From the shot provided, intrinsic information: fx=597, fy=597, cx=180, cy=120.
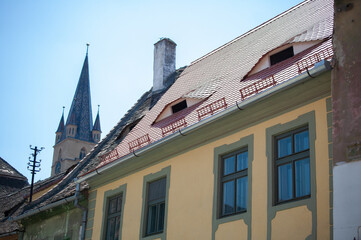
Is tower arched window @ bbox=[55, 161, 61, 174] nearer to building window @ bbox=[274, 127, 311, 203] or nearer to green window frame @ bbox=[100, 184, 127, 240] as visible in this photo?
green window frame @ bbox=[100, 184, 127, 240]

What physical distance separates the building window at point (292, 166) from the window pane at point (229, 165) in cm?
134

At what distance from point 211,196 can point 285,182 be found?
83.9 inches

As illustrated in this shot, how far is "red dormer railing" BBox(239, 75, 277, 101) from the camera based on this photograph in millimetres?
12281

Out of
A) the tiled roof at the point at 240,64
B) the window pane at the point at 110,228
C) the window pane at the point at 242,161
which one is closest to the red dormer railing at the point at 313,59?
the tiled roof at the point at 240,64

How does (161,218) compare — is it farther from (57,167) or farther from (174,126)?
(57,167)

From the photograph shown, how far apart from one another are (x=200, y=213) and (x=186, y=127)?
1975mm

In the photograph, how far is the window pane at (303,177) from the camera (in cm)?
1084

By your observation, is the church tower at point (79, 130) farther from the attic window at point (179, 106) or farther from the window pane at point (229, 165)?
the window pane at point (229, 165)

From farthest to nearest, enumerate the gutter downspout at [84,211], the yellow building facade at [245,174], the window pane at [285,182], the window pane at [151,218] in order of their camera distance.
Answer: the gutter downspout at [84,211]
the window pane at [151,218]
the window pane at [285,182]
the yellow building facade at [245,174]

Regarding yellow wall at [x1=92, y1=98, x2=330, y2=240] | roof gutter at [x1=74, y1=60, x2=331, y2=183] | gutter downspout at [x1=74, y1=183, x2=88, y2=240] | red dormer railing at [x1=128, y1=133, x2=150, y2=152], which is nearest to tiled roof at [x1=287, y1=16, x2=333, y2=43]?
roof gutter at [x1=74, y1=60, x2=331, y2=183]

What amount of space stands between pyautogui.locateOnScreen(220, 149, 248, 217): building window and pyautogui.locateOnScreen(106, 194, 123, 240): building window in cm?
430

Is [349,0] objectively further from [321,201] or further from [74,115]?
[74,115]

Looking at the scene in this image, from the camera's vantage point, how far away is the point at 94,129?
126625 millimetres

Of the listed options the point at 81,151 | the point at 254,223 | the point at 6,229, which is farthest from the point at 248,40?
the point at 81,151
